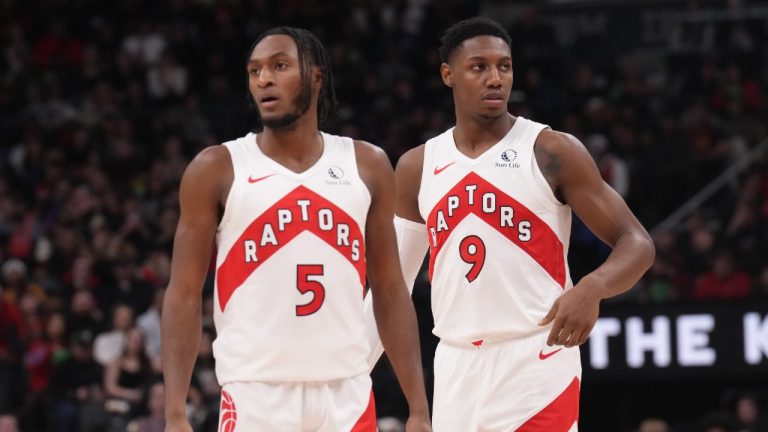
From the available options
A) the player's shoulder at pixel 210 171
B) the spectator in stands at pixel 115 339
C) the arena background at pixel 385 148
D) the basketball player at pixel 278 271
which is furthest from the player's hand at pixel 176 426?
the spectator in stands at pixel 115 339

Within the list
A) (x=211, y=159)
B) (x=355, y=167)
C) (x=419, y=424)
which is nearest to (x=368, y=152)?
(x=355, y=167)

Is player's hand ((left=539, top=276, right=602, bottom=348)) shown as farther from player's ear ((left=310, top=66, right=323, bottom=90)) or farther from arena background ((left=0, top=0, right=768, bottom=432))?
arena background ((left=0, top=0, right=768, bottom=432))

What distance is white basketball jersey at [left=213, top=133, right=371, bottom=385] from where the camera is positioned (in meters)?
5.08

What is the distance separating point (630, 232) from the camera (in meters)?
5.84

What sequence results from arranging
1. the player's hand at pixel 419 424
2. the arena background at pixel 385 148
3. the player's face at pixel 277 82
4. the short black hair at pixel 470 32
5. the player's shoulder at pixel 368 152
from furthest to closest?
the arena background at pixel 385 148 → the short black hair at pixel 470 32 → the player's shoulder at pixel 368 152 → the player's hand at pixel 419 424 → the player's face at pixel 277 82

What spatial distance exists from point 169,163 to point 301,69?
→ 1230 cm

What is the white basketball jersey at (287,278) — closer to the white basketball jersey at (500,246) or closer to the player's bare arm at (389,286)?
the player's bare arm at (389,286)

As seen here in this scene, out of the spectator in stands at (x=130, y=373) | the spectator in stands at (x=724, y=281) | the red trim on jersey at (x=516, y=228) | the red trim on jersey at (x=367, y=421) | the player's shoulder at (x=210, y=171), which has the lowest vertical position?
the spectator in stands at (x=130, y=373)

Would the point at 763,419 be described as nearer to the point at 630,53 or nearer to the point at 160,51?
the point at 630,53

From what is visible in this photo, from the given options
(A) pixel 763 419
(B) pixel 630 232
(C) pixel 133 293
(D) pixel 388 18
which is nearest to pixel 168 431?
(B) pixel 630 232

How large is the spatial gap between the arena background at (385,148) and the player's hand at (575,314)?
21.3ft

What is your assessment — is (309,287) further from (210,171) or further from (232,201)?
(210,171)

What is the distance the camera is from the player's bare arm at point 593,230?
5.50m

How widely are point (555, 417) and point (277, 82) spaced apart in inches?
78.4
